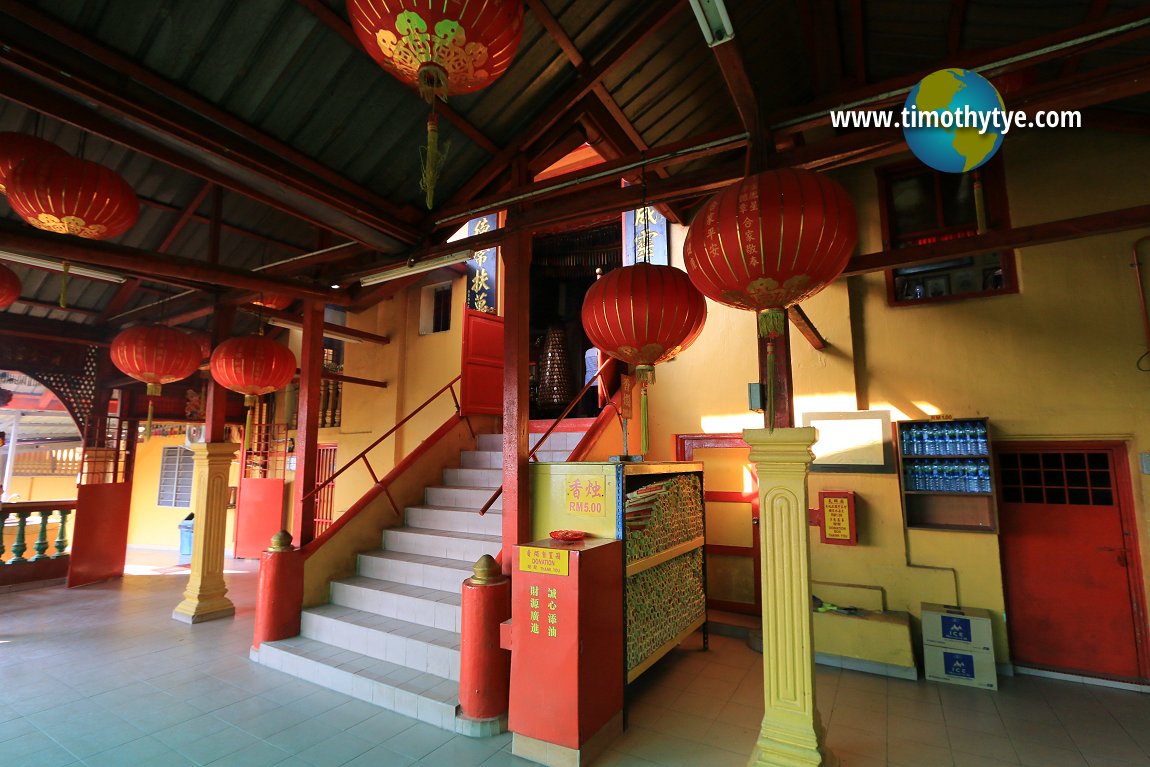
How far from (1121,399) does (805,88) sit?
400 centimetres

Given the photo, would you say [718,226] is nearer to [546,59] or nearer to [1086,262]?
[546,59]

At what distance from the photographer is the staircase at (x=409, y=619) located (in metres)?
3.73

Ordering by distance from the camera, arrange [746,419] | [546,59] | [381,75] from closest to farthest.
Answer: [381,75], [546,59], [746,419]

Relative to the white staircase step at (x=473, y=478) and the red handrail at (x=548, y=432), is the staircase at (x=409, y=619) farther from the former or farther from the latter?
the red handrail at (x=548, y=432)

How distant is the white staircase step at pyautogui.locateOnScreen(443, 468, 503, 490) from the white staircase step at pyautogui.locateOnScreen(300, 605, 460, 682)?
1.66 metres

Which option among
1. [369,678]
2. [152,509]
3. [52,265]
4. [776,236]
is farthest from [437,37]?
[152,509]

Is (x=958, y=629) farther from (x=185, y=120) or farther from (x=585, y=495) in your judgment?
(x=185, y=120)

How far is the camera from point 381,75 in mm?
3578

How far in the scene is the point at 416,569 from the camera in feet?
15.6

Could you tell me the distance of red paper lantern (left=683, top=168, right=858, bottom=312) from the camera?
2.38m

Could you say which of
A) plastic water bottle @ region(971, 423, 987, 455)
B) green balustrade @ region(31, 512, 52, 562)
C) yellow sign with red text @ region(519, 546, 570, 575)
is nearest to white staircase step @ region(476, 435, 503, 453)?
yellow sign with red text @ region(519, 546, 570, 575)

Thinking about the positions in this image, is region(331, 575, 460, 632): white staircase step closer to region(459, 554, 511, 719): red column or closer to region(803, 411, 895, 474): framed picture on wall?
region(459, 554, 511, 719): red column

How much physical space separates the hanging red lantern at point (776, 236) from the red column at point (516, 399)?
183cm

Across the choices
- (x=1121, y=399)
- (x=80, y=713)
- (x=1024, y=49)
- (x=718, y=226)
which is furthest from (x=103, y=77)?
(x=1121, y=399)
